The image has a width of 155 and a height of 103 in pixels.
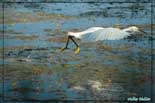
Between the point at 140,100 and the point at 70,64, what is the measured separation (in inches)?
31.1

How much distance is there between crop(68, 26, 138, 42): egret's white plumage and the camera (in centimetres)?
758

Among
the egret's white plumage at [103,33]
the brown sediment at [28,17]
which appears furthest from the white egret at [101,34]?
the brown sediment at [28,17]

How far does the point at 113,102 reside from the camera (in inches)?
301

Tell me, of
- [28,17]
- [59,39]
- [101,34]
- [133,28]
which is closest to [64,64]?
[59,39]

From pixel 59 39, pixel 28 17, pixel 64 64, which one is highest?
pixel 28 17

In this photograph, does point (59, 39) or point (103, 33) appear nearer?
point (103, 33)

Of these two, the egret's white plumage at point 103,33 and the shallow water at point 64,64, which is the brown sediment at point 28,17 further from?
the egret's white plumage at point 103,33

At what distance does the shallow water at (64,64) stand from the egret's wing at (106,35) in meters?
0.07

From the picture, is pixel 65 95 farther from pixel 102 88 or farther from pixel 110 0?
pixel 110 0

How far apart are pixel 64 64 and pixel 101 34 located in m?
0.49

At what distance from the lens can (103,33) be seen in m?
7.57

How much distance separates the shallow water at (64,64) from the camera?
7660mm

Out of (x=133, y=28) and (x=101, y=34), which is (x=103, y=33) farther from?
(x=133, y=28)

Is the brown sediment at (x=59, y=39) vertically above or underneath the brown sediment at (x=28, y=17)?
underneath
